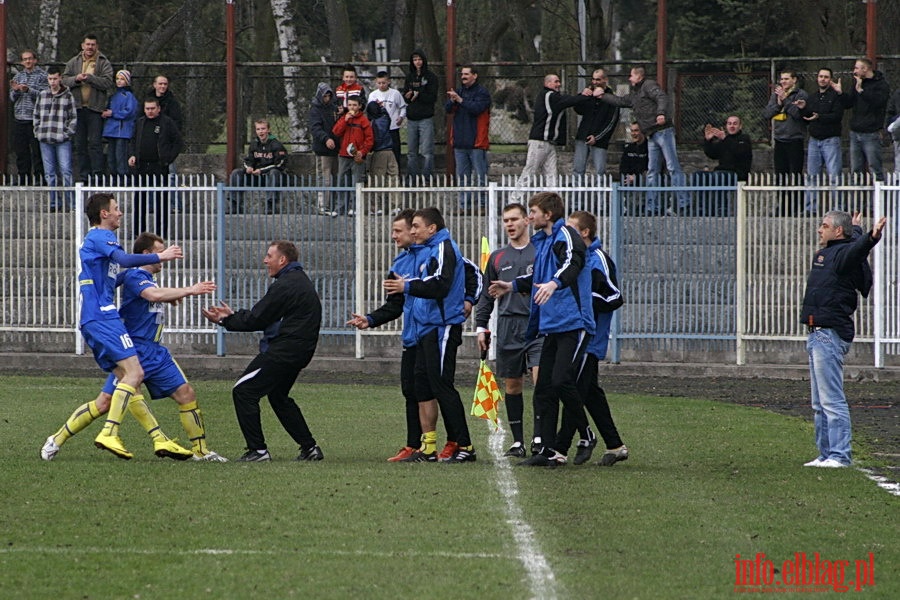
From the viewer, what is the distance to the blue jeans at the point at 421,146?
74.8ft

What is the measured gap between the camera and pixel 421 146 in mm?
22875

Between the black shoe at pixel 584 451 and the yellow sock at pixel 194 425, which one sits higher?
the yellow sock at pixel 194 425

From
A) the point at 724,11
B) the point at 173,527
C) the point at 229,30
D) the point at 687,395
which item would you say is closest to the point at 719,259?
the point at 687,395

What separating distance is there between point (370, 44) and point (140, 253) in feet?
168

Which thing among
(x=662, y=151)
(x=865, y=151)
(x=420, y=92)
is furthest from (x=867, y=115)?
(x=420, y=92)

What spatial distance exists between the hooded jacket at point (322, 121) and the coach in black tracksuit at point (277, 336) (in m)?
11.4

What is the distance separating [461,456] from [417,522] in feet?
9.03

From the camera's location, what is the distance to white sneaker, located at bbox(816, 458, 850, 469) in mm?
11281

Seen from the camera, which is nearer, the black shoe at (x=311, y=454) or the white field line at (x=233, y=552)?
the white field line at (x=233, y=552)

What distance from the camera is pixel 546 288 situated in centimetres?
1048

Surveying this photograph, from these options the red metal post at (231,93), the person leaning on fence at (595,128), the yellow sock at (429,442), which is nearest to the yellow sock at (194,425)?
the yellow sock at (429,442)

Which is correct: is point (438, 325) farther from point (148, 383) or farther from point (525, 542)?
point (525, 542)

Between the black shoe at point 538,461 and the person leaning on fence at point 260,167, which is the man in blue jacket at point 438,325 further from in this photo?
the person leaning on fence at point 260,167

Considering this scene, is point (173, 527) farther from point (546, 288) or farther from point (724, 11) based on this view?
point (724, 11)
